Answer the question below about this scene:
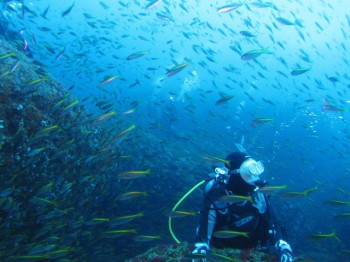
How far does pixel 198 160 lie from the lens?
13016 millimetres

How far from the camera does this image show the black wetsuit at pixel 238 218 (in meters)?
3.82

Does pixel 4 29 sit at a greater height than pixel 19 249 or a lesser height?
greater

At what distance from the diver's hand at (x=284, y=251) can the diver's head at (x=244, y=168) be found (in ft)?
2.71

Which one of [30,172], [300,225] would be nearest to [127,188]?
[30,172]

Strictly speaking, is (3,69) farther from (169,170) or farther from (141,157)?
(169,170)

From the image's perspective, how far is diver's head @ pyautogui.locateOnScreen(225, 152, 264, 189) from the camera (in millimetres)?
3699

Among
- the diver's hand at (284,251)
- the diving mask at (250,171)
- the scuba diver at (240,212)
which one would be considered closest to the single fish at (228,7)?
the scuba diver at (240,212)

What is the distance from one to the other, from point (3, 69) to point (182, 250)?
219 inches

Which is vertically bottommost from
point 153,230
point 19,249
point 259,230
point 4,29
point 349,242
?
point 349,242

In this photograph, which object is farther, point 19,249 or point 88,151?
point 88,151

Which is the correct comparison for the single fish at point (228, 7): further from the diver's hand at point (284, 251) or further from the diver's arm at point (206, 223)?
the diver's hand at point (284, 251)

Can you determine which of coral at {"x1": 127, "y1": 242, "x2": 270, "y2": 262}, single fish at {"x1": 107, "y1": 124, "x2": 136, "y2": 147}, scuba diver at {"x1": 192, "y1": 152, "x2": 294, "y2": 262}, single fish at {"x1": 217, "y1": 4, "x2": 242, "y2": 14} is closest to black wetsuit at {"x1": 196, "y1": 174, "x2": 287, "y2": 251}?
scuba diver at {"x1": 192, "y1": 152, "x2": 294, "y2": 262}

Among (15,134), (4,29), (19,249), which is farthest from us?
(4,29)

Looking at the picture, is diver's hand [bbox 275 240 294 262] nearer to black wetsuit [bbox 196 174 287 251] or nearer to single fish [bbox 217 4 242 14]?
black wetsuit [bbox 196 174 287 251]
